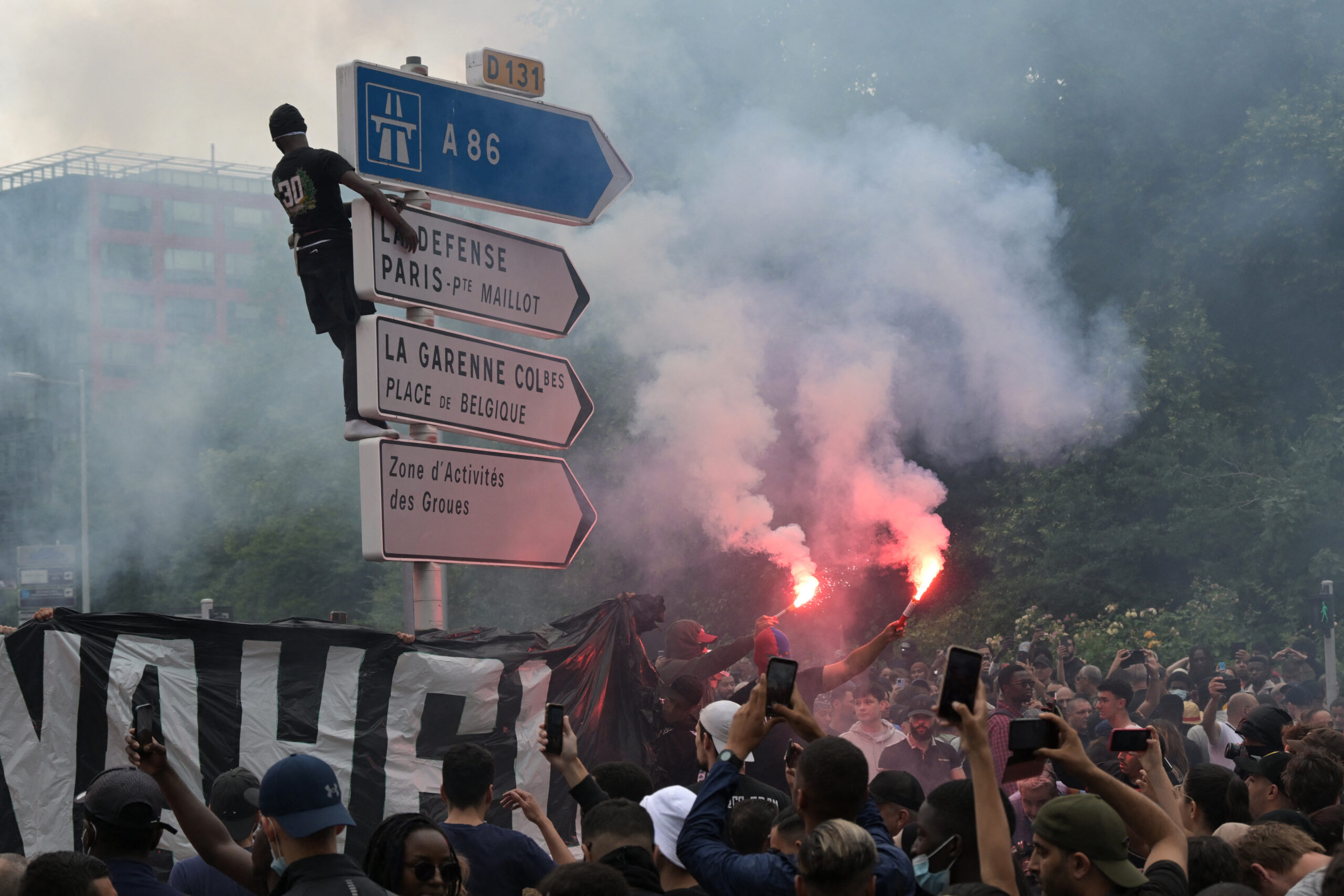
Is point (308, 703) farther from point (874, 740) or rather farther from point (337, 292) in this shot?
point (874, 740)

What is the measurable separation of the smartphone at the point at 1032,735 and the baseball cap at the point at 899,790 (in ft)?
5.31

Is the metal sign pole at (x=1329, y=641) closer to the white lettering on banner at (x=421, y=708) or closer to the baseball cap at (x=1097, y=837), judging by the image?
the white lettering on banner at (x=421, y=708)

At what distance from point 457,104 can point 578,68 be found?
1698 cm

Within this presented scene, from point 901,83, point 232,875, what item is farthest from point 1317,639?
point 232,875

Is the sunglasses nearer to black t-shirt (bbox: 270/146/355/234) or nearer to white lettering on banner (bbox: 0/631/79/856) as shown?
white lettering on banner (bbox: 0/631/79/856)

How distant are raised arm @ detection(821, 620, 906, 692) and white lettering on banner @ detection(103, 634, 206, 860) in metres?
2.96

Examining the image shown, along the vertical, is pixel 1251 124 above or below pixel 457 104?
above

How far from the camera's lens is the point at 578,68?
21.9 meters

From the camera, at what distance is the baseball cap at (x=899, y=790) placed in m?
4.82

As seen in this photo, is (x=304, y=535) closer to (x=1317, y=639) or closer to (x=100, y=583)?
(x=100, y=583)

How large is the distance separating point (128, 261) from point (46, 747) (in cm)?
7474

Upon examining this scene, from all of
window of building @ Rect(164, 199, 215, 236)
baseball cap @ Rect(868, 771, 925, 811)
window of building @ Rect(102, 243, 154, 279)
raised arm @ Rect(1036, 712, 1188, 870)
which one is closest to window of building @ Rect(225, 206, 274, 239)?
window of building @ Rect(164, 199, 215, 236)

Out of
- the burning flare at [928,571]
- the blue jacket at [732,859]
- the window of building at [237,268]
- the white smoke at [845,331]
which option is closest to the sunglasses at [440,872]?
the blue jacket at [732,859]

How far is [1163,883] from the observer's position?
3439 millimetres
